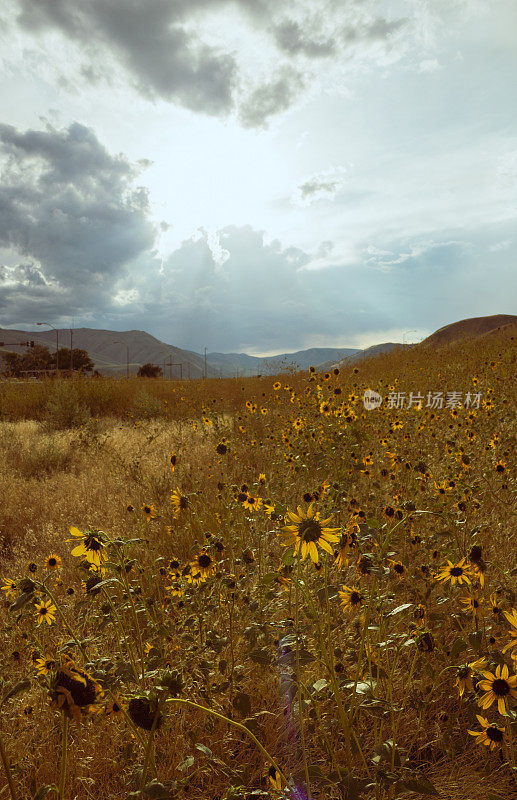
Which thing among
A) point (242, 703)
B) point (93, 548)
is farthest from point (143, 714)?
point (93, 548)

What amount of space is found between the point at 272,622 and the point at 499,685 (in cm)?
89

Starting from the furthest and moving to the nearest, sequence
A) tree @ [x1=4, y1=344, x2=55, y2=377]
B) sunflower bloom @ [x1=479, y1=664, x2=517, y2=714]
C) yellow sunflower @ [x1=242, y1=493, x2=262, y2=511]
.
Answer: tree @ [x1=4, y1=344, x2=55, y2=377] → yellow sunflower @ [x1=242, y1=493, x2=262, y2=511] → sunflower bloom @ [x1=479, y1=664, x2=517, y2=714]

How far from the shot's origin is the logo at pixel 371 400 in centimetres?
588

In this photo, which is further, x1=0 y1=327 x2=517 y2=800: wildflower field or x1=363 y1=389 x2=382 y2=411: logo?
x1=363 y1=389 x2=382 y2=411: logo

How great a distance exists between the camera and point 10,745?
1.58 m

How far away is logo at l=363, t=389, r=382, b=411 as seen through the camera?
588cm

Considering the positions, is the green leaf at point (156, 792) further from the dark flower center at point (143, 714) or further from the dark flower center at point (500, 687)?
the dark flower center at point (500, 687)

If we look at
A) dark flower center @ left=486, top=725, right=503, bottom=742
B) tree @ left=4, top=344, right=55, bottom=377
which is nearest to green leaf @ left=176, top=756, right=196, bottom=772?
dark flower center @ left=486, top=725, right=503, bottom=742

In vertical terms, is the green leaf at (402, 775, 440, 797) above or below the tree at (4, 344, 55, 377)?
below

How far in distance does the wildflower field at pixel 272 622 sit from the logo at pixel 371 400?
28 centimetres

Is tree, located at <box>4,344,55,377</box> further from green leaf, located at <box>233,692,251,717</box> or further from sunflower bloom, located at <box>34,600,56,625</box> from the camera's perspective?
green leaf, located at <box>233,692,251,717</box>

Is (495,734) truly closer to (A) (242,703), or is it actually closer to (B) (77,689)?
(A) (242,703)

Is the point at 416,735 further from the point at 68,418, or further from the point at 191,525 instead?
the point at 68,418

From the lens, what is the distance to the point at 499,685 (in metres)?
1.16
